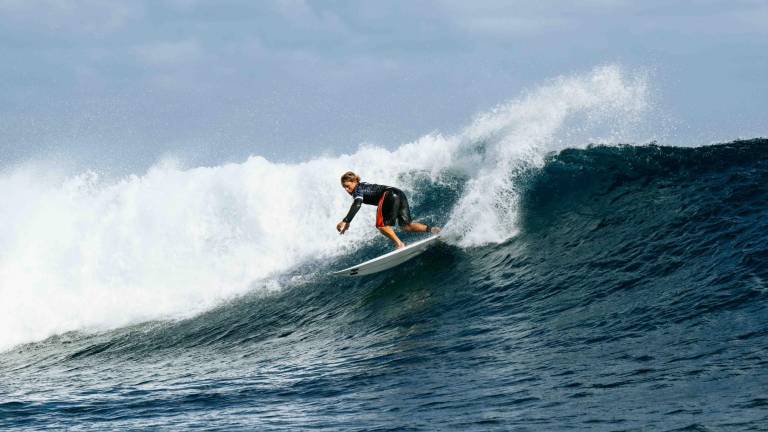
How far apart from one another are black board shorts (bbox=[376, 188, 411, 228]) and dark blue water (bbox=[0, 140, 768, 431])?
3.10 feet

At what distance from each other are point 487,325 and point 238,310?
496cm

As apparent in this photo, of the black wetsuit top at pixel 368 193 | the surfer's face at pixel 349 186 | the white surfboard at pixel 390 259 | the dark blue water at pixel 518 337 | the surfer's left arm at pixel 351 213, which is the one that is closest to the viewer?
the dark blue water at pixel 518 337

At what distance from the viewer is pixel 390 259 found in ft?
36.2

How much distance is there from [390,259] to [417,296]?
1.14 m

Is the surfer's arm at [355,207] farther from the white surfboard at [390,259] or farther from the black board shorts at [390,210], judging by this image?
the white surfboard at [390,259]

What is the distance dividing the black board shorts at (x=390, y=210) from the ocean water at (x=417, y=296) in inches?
37.1

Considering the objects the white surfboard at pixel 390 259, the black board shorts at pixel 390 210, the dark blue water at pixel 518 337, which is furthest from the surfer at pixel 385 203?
the dark blue water at pixel 518 337

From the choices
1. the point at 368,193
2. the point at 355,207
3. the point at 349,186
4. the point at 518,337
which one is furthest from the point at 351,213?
the point at 518,337

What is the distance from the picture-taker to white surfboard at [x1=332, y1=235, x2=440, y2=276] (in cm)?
1082

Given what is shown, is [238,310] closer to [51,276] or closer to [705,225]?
[51,276]

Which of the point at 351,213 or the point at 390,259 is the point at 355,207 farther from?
the point at 390,259

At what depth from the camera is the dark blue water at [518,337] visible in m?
5.47

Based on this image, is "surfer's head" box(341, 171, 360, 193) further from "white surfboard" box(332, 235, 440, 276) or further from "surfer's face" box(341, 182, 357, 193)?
"white surfboard" box(332, 235, 440, 276)

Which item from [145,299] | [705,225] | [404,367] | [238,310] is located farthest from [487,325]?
[145,299]
